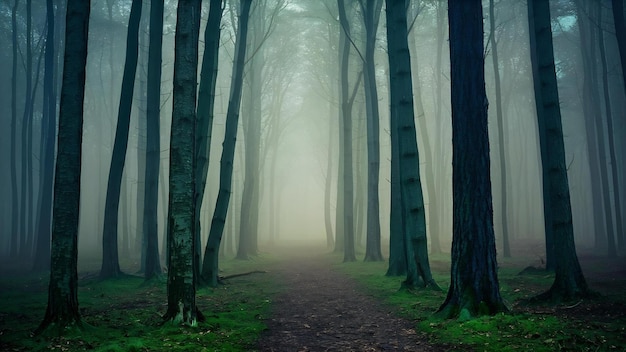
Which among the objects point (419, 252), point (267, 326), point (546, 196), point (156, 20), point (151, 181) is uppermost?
point (156, 20)

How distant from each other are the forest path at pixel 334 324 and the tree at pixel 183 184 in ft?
4.43

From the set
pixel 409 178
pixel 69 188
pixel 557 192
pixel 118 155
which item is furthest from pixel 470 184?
pixel 118 155

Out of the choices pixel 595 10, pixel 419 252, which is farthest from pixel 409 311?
pixel 595 10

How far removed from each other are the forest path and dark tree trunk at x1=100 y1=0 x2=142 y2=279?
17.9ft

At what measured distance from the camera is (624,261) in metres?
14.8

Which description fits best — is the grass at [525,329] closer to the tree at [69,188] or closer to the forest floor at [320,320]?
the forest floor at [320,320]

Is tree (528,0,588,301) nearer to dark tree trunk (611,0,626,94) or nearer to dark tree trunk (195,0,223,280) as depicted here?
dark tree trunk (611,0,626,94)

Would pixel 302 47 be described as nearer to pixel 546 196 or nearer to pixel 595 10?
pixel 595 10

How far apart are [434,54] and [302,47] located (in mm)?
11779

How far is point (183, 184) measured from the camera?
6152mm

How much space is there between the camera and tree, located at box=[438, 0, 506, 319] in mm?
6250

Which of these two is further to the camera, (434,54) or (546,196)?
(434,54)

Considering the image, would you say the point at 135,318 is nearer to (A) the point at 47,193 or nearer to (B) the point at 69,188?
(B) the point at 69,188

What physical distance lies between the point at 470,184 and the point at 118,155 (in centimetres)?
1044
